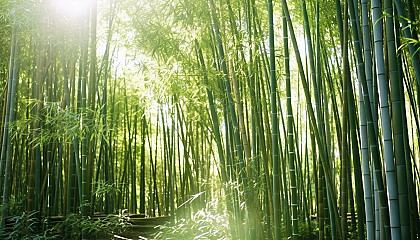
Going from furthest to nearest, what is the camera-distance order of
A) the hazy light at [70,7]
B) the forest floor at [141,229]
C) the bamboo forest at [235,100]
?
the forest floor at [141,229] → the hazy light at [70,7] → the bamboo forest at [235,100]

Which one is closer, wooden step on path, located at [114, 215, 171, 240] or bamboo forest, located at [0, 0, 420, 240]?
bamboo forest, located at [0, 0, 420, 240]

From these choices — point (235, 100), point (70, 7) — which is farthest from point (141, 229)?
point (70, 7)

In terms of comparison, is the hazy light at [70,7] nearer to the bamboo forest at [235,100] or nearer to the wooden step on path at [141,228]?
the bamboo forest at [235,100]

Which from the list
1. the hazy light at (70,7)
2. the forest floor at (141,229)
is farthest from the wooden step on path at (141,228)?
the hazy light at (70,7)

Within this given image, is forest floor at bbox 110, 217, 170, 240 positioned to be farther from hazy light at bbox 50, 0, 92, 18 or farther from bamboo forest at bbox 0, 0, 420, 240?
hazy light at bbox 50, 0, 92, 18

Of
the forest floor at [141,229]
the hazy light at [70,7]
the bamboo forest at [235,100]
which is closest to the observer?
the bamboo forest at [235,100]

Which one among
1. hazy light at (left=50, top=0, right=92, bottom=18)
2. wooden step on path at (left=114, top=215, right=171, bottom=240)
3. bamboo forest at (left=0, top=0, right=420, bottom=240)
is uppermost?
hazy light at (left=50, top=0, right=92, bottom=18)

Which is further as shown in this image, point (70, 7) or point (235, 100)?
point (70, 7)

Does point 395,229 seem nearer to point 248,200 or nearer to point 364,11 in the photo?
point 364,11

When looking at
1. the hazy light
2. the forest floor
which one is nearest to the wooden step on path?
the forest floor

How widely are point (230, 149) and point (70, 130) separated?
4.79 feet

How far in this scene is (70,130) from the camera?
152 inches

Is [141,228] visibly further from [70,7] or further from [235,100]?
[70,7]

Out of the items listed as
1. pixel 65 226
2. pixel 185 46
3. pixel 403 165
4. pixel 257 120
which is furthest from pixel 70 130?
pixel 403 165
